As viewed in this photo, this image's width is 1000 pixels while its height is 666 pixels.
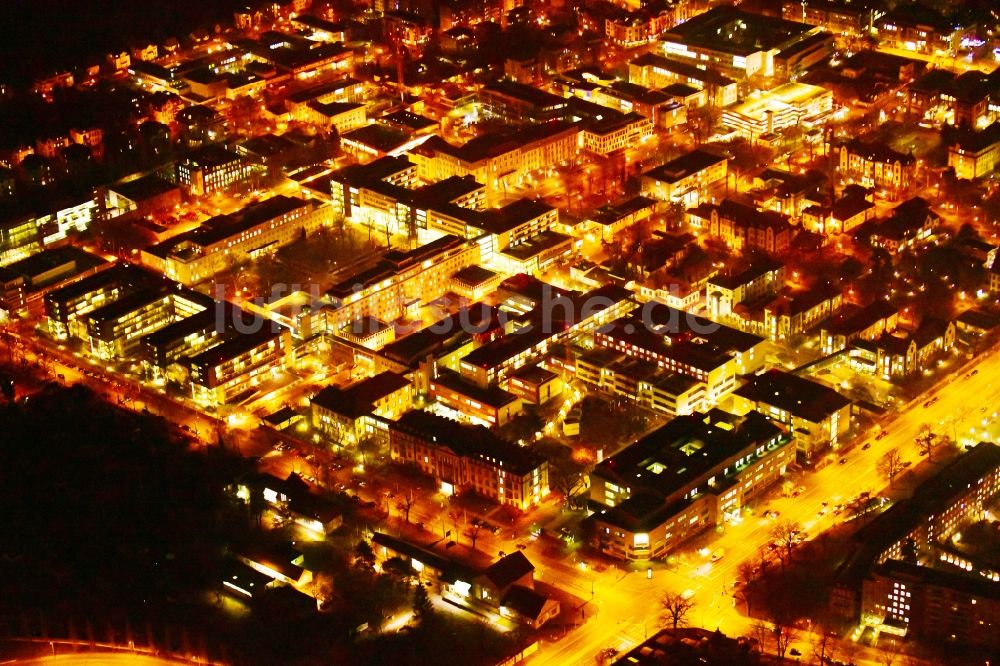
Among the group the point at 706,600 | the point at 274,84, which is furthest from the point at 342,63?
the point at 706,600

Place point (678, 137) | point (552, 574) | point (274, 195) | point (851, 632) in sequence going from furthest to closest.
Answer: point (678, 137), point (274, 195), point (552, 574), point (851, 632)

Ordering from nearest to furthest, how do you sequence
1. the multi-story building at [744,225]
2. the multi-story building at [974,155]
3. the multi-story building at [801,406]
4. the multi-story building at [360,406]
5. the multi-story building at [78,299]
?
the multi-story building at [801,406] < the multi-story building at [360,406] < the multi-story building at [78,299] < the multi-story building at [744,225] < the multi-story building at [974,155]

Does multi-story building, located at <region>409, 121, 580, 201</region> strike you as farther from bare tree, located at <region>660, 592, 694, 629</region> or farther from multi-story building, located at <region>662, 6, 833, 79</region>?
bare tree, located at <region>660, 592, 694, 629</region>

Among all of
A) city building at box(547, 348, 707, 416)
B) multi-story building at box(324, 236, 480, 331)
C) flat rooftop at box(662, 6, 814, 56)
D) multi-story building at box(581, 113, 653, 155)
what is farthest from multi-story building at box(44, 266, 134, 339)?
flat rooftop at box(662, 6, 814, 56)

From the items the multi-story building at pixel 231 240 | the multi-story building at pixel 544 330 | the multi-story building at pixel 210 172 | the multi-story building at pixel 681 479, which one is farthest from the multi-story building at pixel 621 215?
the multi-story building at pixel 681 479

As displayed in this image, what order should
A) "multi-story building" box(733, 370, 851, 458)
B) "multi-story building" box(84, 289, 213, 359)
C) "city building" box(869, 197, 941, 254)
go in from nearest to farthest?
"multi-story building" box(733, 370, 851, 458) → "multi-story building" box(84, 289, 213, 359) → "city building" box(869, 197, 941, 254)

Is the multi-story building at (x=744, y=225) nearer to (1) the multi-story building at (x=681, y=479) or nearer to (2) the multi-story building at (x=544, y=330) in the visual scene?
(2) the multi-story building at (x=544, y=330)

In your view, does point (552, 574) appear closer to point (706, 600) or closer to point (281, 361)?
point (706, 600)
